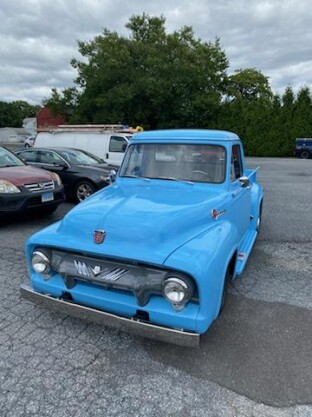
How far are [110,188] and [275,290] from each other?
2345 millimetres

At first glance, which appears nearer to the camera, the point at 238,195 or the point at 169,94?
the point at 238,195

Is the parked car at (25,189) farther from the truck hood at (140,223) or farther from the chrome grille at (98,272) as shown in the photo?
the chrome grille at (98,272)

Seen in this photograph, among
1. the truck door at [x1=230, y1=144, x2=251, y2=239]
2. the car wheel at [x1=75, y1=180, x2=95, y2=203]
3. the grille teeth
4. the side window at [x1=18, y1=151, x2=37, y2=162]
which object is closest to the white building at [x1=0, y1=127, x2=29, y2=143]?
the side window at [x1=18, y1=151, x2=37, y2=162]

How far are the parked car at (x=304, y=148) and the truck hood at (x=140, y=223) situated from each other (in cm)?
2724

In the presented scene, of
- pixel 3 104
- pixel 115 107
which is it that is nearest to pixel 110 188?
pixel 115 107

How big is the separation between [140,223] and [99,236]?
1.18ft

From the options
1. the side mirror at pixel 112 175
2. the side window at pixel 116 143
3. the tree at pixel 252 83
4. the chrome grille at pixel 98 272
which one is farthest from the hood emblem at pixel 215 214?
the tree at pixel 252 83

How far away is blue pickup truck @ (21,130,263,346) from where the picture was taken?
2547mm

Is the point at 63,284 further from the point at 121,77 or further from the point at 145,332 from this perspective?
the point at 121,77

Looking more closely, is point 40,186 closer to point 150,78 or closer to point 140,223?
point 140,223

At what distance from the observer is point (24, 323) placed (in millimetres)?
3373

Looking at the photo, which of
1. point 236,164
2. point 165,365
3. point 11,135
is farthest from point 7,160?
point 11,135

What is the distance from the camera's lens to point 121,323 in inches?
105

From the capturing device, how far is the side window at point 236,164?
162 inches
